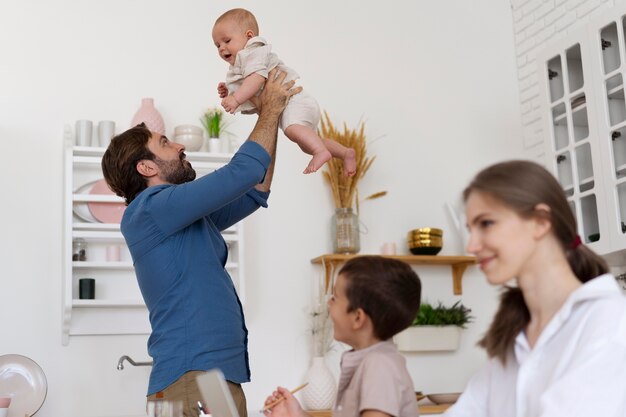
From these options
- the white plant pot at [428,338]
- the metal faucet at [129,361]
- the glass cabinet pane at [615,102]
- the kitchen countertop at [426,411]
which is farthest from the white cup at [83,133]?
the glass cabinet pane at [615,102]

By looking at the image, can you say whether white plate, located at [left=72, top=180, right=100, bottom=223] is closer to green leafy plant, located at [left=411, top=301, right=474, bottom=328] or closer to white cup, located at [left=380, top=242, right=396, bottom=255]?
white cup, located at [left=380, top=242, right=396, bottom=255]

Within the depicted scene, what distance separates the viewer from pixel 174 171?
258 centimetres

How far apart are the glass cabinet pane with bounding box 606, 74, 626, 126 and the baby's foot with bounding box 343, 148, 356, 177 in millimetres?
1513

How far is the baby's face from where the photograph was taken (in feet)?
9.04

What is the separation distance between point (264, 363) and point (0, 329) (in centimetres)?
121

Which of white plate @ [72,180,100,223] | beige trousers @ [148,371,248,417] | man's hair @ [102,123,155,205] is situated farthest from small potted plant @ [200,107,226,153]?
beige trousers @ [148,371,248,417]

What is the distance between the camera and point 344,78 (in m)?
4.62

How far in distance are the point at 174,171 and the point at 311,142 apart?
1.40ft

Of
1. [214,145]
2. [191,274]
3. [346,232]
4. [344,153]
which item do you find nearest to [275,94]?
[344,153]

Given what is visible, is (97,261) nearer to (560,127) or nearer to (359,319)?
(359,319)

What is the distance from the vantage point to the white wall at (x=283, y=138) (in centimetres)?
Result: 389

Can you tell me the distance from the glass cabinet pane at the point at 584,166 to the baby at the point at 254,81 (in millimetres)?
1543

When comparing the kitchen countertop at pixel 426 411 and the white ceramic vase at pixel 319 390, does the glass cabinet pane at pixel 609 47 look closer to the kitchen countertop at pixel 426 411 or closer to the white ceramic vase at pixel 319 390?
the kitchen countertop at pixel 426 411

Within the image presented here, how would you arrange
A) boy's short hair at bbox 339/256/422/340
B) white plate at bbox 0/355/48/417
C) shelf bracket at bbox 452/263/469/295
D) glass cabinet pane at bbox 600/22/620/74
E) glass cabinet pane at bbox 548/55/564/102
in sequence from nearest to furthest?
boy's short hair at bbox 339/256/422/340
white plate at bbox 0/355/48/417
glass cabinet pane at bbox 600/22/620/74
glass cabinet pane at bbox 548/55/564/102
shelf bracket at bbox 452/263/469/295
